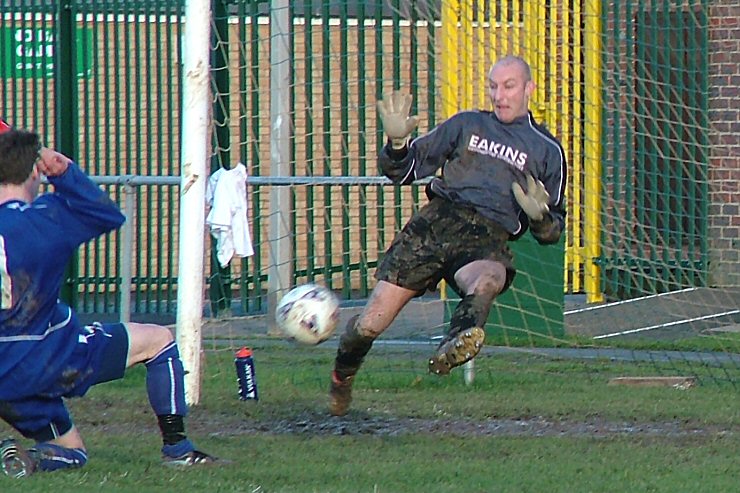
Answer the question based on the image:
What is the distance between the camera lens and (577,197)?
12.8 meters

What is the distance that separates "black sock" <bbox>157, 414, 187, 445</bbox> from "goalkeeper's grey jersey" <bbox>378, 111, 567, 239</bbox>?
Answer: 196 centimetres

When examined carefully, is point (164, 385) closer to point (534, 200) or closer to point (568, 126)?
point (534, 200)

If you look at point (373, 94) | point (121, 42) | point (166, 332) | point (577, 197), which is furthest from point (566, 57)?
point (166, 332)

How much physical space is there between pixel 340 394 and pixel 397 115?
1524mm

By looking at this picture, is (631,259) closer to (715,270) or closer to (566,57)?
(715,270)

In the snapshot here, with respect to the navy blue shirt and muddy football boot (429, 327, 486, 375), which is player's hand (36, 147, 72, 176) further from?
muddy football boot (429, 327, 486, 375)

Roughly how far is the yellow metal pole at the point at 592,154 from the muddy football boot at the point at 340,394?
196 inches

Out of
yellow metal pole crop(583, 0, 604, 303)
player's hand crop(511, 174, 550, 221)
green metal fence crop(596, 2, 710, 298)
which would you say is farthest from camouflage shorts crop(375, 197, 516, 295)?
green metal fence crop(596, 2, 710, 298)

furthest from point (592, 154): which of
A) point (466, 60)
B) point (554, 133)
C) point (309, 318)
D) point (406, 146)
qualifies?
point (309, 318)

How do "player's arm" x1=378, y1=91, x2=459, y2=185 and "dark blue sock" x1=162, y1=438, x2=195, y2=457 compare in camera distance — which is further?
"player's arm" x1=378, y1=91, x2=459, y2=185

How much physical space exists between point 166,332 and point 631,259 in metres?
7.28

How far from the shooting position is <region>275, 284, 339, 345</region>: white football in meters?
7.57

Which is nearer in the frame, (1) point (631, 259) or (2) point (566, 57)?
(2) point (566, 57)

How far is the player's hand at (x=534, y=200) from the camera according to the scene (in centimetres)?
741
